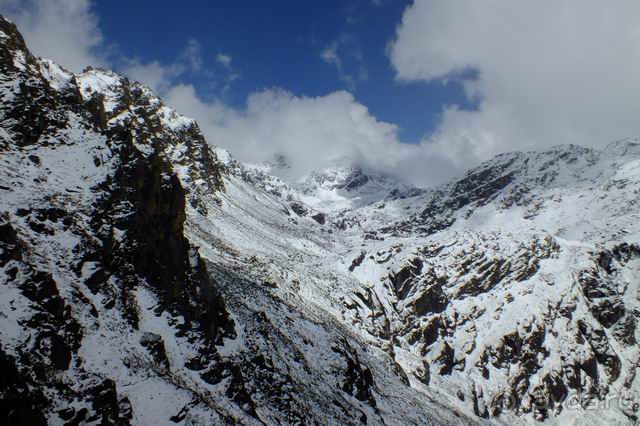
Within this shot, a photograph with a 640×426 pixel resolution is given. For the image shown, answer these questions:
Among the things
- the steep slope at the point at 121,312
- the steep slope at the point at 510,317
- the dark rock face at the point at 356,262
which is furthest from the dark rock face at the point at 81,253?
the dark rock face at the point at 356,262

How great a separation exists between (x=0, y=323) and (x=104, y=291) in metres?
9.20

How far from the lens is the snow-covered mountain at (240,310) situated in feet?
98.0

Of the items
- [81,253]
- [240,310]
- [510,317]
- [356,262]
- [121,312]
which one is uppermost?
[510,317]

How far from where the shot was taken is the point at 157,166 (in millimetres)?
44031

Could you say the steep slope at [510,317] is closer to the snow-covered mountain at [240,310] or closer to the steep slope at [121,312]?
the snow-covered mountain at [240,310]

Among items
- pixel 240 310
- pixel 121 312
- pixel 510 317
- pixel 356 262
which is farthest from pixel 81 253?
pixel 510 317

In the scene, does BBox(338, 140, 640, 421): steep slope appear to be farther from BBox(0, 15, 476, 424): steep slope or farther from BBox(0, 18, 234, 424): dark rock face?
BBox(0, 18, 234, 424): dark rock face

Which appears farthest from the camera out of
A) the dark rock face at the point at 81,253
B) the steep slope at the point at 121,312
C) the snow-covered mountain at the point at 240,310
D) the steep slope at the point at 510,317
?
the steep slope at the point at 510,317

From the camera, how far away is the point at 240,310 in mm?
53750

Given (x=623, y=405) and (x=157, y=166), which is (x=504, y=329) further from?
(x=157, y=166)

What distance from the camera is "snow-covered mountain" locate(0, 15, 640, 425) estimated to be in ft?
98.0

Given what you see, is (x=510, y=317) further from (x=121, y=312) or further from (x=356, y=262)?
(x=121, y=312)

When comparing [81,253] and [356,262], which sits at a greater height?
[356,262]

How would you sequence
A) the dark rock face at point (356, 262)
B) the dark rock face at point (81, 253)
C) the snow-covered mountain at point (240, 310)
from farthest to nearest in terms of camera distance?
the dark rock face at point (356, 262), the snow-covered mountain at point (240, 310), the dark rock face at point (81, 253)
